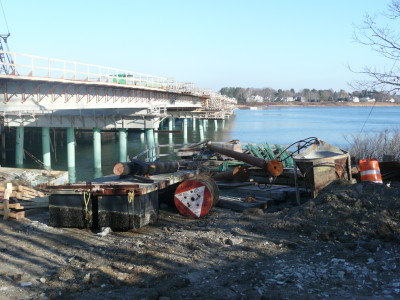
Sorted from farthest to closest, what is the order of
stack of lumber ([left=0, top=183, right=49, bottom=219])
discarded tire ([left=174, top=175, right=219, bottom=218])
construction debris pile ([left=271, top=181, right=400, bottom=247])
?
stack of lumber ([left=0, top=183, right=49, bottom=219]) < discarded tire ([left=174, top=175, right=219, bottom=218]) < construction debris pile ([left=271, top=181, right=400, bottom=247])

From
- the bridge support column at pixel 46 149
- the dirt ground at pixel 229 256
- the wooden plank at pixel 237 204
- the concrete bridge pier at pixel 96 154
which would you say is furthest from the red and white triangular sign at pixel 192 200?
the bridge support column at pixel 46 149

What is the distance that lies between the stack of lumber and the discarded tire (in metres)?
3.56

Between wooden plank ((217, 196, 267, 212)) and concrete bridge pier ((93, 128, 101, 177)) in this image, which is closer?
wooden plank ((217, 196, 267, 212))

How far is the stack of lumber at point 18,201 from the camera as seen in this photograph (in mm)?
9977

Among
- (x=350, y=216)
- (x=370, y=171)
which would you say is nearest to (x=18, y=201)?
(x=350, y=216)

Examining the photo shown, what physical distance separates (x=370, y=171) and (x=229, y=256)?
5.62 meters

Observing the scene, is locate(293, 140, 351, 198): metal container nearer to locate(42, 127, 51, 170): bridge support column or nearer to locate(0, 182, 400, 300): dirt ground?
locate(0, 182, 400, 300): dirt ground

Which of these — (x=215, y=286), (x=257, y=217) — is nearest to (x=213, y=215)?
(x=257, y=217)

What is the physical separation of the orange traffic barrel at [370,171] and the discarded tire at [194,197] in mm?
3954

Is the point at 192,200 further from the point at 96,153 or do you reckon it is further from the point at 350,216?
the point at 96,153

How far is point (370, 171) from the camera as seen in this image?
1098cm

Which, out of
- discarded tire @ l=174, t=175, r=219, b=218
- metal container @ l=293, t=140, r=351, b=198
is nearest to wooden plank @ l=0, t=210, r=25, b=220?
discarded tire @ l=174, t=175, r=219, b=218

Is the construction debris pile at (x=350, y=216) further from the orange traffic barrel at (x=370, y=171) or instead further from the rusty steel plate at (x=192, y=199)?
the orange traffic barrel at (x=370, y=171)

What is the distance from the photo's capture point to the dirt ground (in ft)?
19.1
